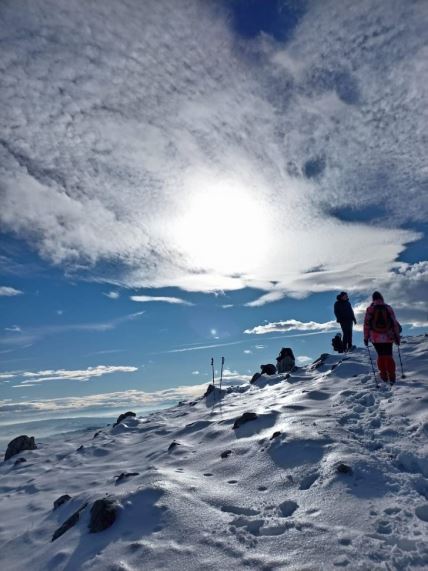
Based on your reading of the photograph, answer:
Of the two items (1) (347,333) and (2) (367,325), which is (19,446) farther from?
(1) (347,333)

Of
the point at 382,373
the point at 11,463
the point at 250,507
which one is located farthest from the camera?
the point at 11,463

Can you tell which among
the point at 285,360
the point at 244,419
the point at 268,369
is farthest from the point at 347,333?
the point at 244,419

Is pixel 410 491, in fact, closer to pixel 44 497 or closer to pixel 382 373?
pixel 382 373

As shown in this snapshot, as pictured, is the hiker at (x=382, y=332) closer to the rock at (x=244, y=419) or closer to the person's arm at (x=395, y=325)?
Result: the person's arm at (x=395, y=325)

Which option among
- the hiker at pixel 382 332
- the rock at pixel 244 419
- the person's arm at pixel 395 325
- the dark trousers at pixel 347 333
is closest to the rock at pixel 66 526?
the rock at pixel 244 419

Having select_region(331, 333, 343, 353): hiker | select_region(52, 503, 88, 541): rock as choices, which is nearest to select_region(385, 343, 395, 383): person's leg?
select_region(52, 503, 88, 541): rock

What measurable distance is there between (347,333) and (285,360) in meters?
4.90

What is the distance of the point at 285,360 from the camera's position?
24172 mm

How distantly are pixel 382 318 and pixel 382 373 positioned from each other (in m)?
1.81

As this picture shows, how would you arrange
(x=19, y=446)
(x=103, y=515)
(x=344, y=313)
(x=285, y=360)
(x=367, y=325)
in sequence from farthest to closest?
(x=285, y=360) → (x=344, y=313) → (x=19, y=446) → (x=367, y=325) → (x=103, y=515)

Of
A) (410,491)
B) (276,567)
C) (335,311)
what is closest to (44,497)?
(276,567)

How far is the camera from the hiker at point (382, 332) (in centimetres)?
1220

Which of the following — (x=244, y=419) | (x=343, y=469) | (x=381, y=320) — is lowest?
(x=343, y=469)

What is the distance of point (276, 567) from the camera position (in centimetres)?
489
